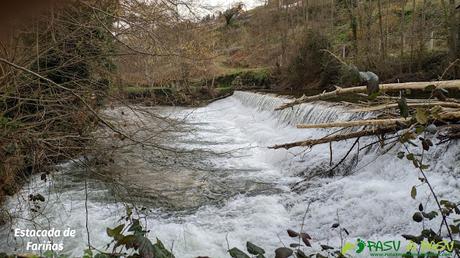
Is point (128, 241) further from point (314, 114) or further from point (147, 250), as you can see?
point (314, 114)

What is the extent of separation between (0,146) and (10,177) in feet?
2.21

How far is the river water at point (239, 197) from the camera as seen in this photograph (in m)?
3.98

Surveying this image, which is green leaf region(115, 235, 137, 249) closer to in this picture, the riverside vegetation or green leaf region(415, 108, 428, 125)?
the riverside vegetation

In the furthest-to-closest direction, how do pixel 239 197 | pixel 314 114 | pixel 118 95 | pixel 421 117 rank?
pixel 314 114 < pixel 239 197 < pixel 118 95 < pixel 421 117

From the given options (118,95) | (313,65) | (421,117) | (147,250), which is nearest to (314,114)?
(118,95)

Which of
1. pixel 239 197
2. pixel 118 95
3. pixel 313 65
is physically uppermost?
pixel 313 65

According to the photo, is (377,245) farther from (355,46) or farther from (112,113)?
(355,46)

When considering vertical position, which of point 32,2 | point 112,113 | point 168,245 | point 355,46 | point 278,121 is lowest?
point 168,245

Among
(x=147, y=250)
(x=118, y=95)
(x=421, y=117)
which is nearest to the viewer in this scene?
(x=147, y=250)

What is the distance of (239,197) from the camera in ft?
17.8

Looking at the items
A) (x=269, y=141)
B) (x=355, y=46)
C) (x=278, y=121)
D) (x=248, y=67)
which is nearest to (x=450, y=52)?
(x=355, y=46)

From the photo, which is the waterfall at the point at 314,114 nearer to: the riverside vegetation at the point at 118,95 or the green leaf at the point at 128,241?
the riverside vegetation at the point at 118,95

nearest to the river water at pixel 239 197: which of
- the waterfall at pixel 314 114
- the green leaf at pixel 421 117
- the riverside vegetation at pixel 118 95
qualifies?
the waterfall at pixel 314 114

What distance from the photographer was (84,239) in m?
4.32
